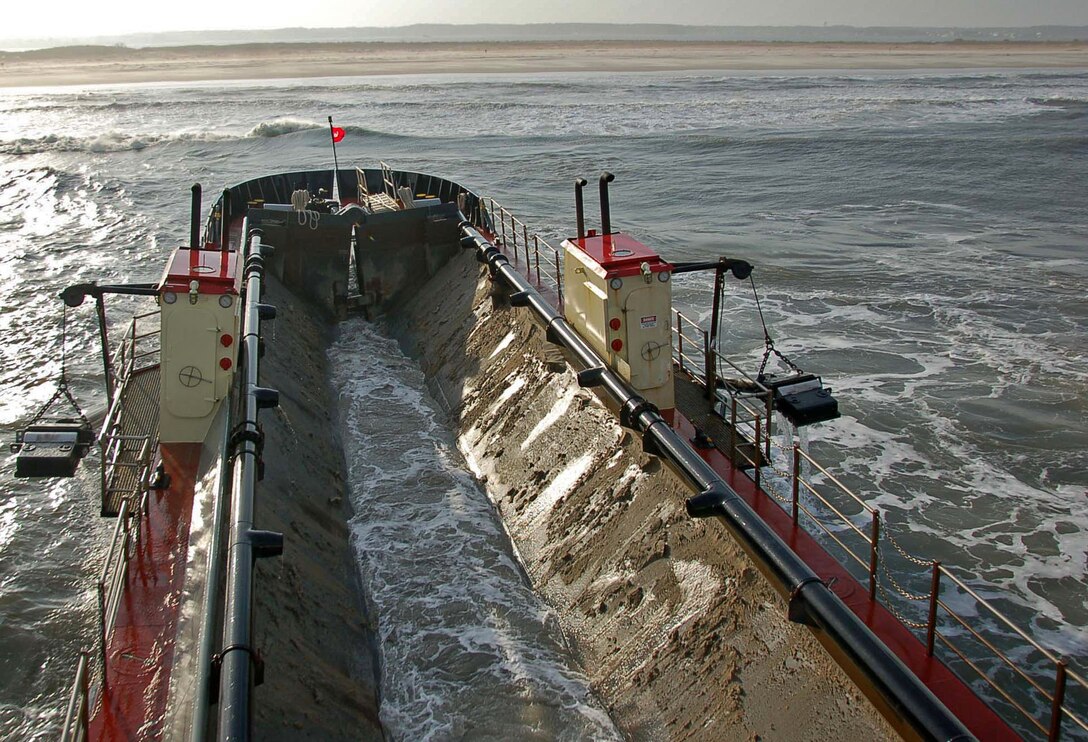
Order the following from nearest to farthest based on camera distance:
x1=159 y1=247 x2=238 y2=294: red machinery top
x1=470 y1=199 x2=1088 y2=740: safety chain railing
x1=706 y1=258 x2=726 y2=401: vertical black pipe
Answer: x1=470 y1=199 x2=1088 y2=740: safety chain railing, x1=159 y1=247 x2=238 y2=294: red machinery top, x1=706 y1=258 x2=726 y2=401: vertical black pipe

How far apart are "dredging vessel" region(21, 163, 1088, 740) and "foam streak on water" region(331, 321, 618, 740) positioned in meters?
0.88

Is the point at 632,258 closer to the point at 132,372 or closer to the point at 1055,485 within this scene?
the point at 132,372

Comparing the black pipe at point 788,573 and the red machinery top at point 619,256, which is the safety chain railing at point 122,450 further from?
the red machinery top at point 619,256

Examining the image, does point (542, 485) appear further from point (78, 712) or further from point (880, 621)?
point (78, 712)

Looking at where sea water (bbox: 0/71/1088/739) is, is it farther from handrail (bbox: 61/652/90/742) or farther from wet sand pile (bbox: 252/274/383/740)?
handrail (bbox: 61/652/90/742)

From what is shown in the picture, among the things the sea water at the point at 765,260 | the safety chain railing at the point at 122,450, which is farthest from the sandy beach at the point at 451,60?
the safety chain railing at the point at 122,450

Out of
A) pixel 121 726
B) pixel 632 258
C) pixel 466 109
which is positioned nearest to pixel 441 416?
pixel 632 258

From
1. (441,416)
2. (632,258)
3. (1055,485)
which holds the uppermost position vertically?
(632,258)

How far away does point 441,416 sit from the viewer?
14852 millimetres

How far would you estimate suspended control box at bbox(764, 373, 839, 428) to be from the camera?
1073 cm

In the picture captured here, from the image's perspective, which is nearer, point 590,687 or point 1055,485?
point 590,687

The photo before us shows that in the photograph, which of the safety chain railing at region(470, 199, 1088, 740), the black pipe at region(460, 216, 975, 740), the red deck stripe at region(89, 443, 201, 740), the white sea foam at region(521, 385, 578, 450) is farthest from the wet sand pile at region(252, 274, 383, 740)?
the safety chain railing at region(470, 199, 1088, 740)

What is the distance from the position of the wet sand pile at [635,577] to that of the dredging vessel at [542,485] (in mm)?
250

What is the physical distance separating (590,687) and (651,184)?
1250 inches
